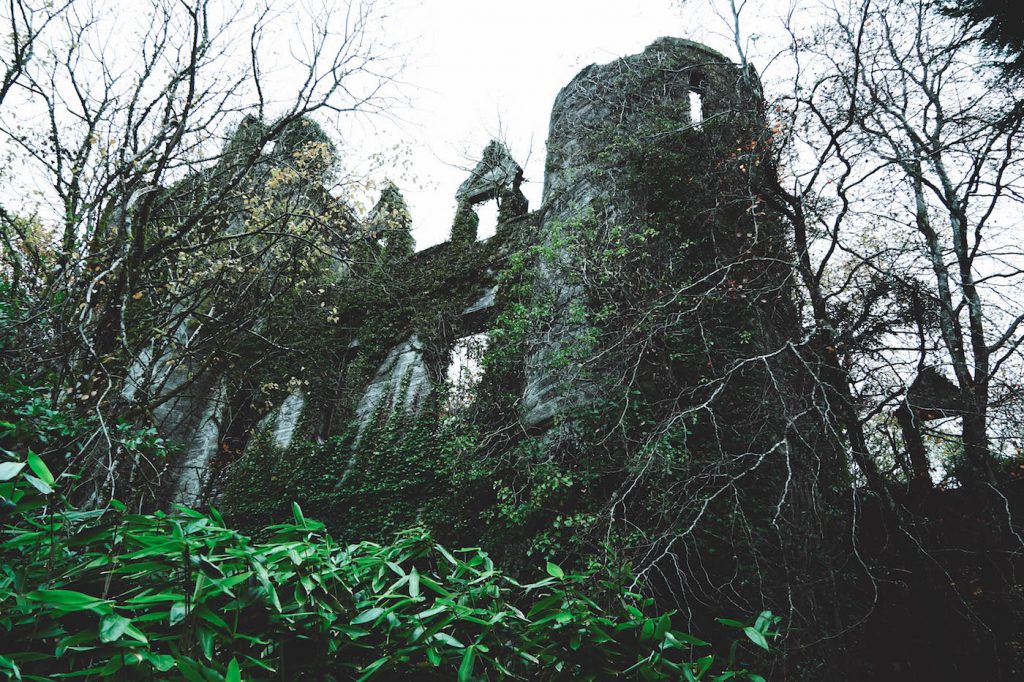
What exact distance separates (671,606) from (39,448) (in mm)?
4772

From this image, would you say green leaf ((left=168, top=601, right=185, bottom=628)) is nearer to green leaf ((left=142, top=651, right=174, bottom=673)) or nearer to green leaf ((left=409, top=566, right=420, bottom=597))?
green leaf ((left=142, top=651, right=174, bottom=673))

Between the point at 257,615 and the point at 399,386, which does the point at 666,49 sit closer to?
the point at 399,386

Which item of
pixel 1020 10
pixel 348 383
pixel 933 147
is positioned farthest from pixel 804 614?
pixel 348 383

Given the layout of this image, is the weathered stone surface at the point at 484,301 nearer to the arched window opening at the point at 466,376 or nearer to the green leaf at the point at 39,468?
the arched window opening at the point at 466,376

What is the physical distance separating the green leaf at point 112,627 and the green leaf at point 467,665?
0.61 meters

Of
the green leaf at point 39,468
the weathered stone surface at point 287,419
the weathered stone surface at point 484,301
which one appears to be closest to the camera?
the green leaf at point 39,468

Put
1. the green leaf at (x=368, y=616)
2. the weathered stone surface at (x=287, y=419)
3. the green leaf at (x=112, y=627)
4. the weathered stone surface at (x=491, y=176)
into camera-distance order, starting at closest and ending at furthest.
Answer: the green leaf at (x=112, y=627) < the green leaf at (x=368, y=616) < the weathered stone surface at (x=287, y=419) < the weathered stone surface at (x=491, y=176)

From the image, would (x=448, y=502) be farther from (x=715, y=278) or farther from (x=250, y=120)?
(x=250, y=120)

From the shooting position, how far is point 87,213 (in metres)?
4.58

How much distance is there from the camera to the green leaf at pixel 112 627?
1.02m

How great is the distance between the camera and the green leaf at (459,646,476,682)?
1.19m

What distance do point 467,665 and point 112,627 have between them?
639 millimetres

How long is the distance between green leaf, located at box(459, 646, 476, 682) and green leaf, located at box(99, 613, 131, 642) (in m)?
0.61

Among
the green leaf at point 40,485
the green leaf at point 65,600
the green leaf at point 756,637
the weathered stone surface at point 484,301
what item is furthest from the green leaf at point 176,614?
the weathered stone surface at point 484,301
